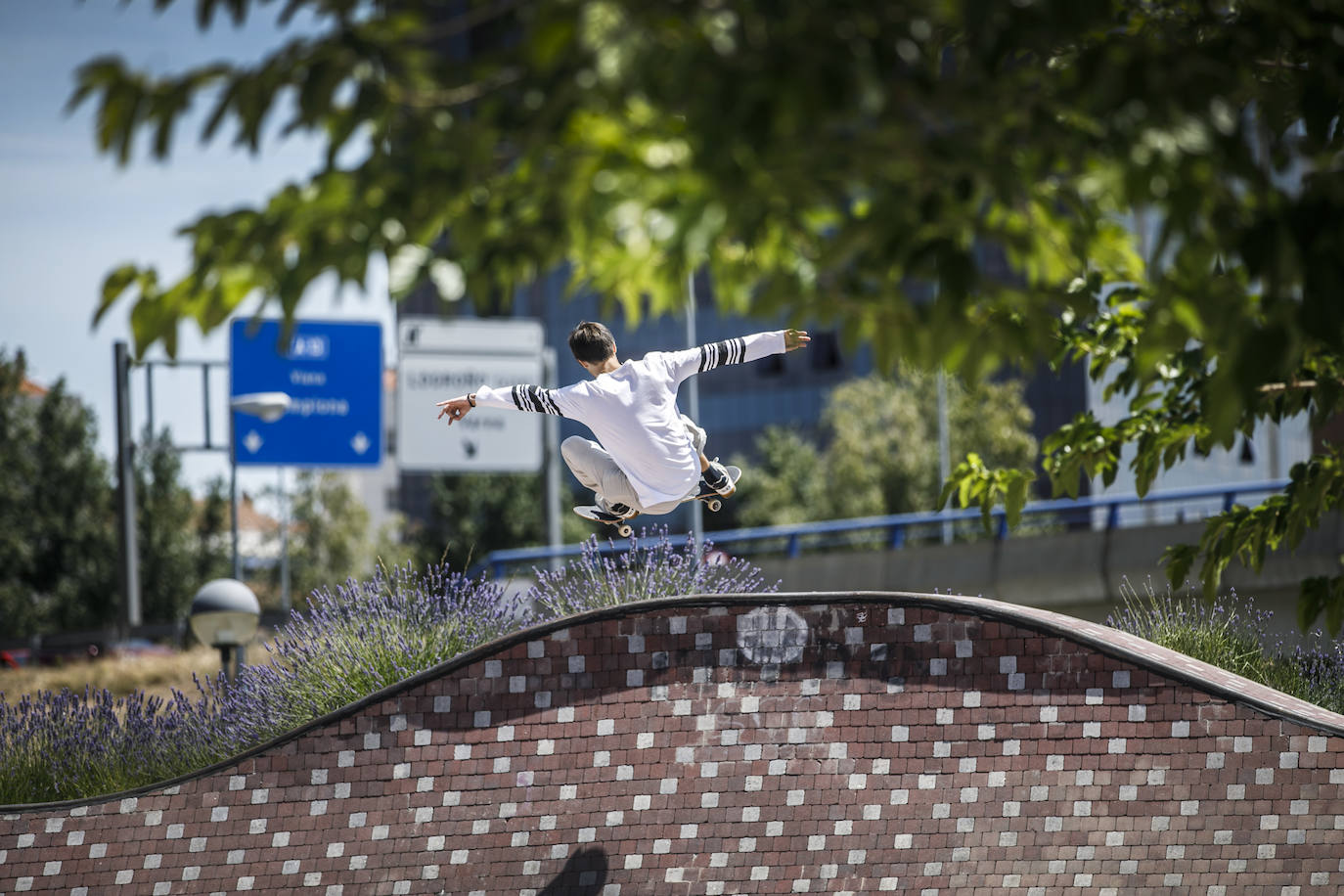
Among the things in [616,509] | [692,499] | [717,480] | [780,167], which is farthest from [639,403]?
[780,167]

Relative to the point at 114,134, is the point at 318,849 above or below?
below

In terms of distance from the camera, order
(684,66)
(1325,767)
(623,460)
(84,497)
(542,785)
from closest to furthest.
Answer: (684,66) < (1325,767) < (623,460) < (542,785) < (84,497)

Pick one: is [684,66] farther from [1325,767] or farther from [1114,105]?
[1325,767]

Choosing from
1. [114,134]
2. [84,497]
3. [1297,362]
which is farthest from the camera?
[84,497]

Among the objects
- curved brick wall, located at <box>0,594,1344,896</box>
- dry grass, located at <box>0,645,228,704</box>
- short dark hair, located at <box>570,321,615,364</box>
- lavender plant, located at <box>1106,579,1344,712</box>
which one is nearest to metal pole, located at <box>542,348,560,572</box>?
dry grass, located at <box>0,645,228,704</box>

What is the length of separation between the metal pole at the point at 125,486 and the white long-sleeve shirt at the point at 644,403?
15.9 meters

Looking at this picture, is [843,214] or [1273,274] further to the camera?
[843,214]

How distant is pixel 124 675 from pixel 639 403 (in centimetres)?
1683

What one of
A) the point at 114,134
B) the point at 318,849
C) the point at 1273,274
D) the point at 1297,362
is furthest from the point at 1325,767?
the point at 114,134

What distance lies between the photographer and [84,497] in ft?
140

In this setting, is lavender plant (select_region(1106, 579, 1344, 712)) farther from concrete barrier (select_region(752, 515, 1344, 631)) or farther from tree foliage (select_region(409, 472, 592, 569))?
tree foliage (select_region(409, 472, 592, 569))

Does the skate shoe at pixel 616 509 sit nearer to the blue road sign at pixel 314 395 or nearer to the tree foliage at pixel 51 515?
the blue road sign at pixel 314 395

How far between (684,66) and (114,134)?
4.46 ft

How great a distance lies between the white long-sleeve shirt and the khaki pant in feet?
0.57
